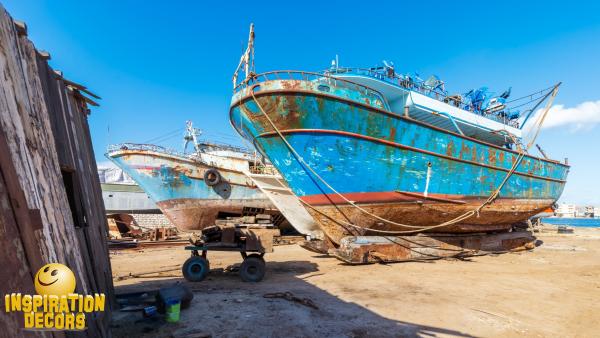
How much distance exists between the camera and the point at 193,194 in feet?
51.2

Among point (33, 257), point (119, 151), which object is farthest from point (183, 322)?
point (119, 151)

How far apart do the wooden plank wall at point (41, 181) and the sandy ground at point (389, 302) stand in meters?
1.21

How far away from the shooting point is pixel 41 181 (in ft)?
8.55

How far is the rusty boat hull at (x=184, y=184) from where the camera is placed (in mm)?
15453

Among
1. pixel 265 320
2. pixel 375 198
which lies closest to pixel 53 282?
pixel 265 320

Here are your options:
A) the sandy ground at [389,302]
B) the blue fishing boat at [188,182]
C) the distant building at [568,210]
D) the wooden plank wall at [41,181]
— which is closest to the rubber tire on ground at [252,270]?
the sandy ground at [389,302]

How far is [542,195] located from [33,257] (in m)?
18.0

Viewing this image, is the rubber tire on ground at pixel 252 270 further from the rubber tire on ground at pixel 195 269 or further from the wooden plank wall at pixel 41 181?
the wooden plank wall at pixel 41 181

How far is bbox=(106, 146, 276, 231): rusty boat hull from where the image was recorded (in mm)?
15453

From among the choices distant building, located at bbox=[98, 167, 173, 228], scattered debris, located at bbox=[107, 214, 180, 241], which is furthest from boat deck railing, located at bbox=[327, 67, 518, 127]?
distant building, located at bbox=[98, 167, 173, 228]

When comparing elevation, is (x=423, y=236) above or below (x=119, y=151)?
below

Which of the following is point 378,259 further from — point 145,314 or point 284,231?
point 284,231

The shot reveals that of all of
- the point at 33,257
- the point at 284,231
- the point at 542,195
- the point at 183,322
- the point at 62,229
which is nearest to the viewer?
the point at 33,257

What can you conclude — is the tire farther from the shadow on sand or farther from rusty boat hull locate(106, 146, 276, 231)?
the shadow on sand
